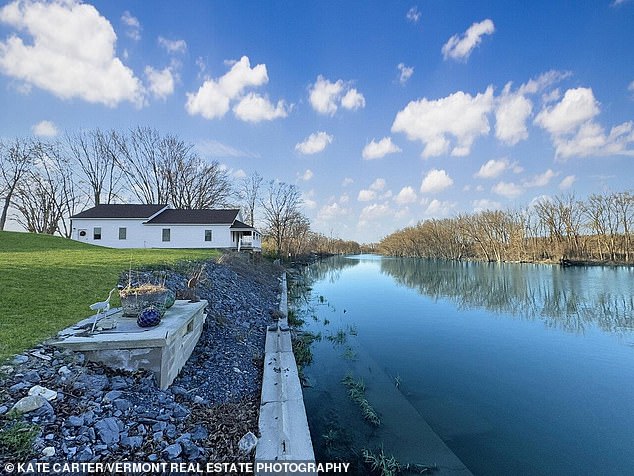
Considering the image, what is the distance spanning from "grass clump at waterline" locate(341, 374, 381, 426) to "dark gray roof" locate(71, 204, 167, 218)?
23.4 m

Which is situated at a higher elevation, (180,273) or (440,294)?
(180,273)

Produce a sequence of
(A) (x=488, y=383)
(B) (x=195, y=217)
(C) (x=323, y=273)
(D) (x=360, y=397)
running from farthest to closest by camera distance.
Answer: (C) (x=323, y=273)
(B) (x=195, y=217)
(A) (x=488, y=383)
(D) (x=360, y=397)

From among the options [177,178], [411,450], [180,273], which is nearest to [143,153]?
[177,178]

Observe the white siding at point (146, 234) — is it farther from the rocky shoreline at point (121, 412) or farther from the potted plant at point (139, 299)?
the rocky shoreline at point (121, 412)

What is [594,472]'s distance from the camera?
354cm

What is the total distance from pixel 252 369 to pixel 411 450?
277 centimetres

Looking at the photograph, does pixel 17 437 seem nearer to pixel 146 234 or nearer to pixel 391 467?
pixel 391 467

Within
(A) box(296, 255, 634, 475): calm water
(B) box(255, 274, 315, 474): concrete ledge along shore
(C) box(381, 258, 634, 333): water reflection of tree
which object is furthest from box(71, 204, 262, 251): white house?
(B) box(255, 274, 315, 474): concrete ledge along shore

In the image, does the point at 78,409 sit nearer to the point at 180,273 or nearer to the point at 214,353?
the point at 214,353

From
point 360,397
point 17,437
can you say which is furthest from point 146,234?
point 17,437

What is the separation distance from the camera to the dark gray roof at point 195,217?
80.3 feet

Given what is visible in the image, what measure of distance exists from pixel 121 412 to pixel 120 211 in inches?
1034

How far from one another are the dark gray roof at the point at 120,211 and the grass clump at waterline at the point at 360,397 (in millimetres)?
23420

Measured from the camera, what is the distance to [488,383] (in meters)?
5.82
